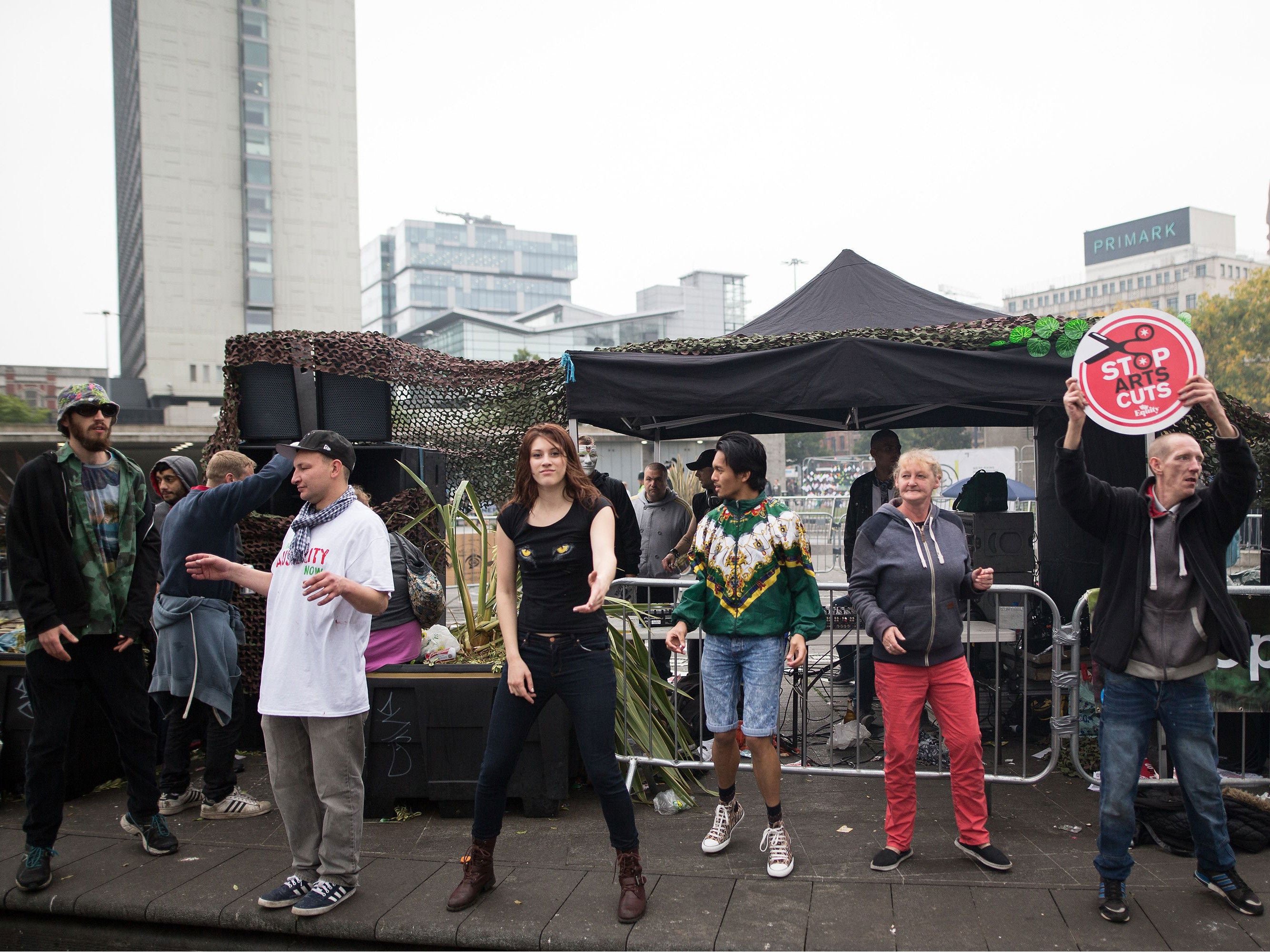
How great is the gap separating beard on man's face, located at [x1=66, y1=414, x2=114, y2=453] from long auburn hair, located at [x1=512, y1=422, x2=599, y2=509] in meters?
1.95

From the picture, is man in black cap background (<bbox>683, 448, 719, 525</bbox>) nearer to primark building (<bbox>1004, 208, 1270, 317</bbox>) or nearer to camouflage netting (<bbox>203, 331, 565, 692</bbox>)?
camouflage netting (<bbox>203, 331, 565, 692</bbox>)

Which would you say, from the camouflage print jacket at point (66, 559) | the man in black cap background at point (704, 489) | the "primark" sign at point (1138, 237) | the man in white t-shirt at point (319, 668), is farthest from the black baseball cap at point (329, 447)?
the "primark" sign at point (1138, 237)

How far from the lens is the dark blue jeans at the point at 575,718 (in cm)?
346

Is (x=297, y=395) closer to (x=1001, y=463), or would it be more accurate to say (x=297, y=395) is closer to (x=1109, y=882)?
(x=1109, y=882)

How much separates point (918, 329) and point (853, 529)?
1802mm

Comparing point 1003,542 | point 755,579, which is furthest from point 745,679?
point 1003,542

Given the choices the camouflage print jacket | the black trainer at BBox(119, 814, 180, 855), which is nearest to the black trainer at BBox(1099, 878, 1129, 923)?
the black trainer at BBox(119, 814, 180, 855)

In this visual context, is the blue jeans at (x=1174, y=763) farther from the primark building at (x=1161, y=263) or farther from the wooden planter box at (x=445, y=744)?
the primark building at (x=1161, y=263)

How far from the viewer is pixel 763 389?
5.33 m

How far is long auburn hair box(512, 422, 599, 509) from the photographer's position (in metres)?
3.58

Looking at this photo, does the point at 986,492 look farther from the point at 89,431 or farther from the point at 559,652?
the point at 89,431

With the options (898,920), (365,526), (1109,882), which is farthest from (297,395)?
(1109,882)

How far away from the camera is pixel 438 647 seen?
4992mm

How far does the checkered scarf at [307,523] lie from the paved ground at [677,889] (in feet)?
4.70
